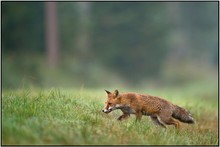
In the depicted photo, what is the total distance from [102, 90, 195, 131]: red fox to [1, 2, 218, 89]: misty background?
22846 millimetres

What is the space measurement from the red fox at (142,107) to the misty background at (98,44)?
22846 millimetres

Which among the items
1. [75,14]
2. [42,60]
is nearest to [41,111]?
[42,60]

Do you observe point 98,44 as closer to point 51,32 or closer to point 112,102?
point 51,32

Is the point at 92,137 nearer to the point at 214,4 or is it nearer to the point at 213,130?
the point at 213,130

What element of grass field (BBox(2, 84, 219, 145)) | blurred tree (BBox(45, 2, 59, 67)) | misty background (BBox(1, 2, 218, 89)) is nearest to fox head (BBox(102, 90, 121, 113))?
grass field (BBox(2, 84, 219, 145))

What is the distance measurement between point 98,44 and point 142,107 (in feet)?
105

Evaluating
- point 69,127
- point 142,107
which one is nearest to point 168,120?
point 142,107

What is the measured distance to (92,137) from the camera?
8.17 metres

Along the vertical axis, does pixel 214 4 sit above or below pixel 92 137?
above

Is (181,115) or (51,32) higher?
(51,32)

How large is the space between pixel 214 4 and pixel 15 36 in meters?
22.7

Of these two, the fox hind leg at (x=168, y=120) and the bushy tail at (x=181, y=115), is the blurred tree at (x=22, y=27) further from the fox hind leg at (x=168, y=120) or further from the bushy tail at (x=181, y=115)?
the fox hind leg at (x=168, y=120)

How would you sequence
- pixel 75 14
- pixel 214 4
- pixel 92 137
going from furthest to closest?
pixel 214 4
pixel 75 14
pixel 92 137

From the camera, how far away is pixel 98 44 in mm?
42188
